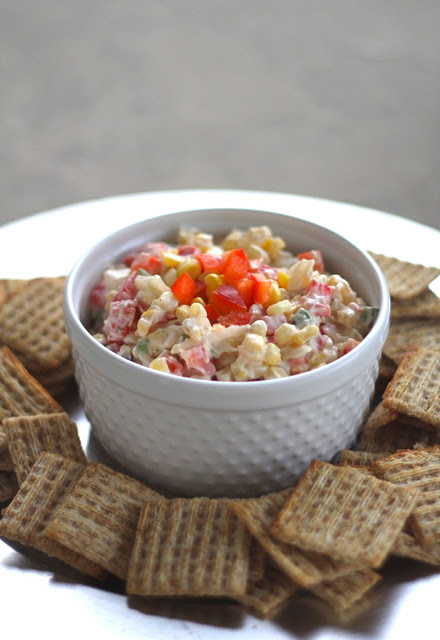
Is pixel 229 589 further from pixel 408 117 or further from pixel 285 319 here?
pixel 408 117

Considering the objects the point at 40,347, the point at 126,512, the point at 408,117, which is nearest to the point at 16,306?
the point at 40,347

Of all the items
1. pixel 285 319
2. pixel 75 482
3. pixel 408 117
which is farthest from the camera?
pixel 408 117

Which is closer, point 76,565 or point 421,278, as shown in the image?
point 76,565

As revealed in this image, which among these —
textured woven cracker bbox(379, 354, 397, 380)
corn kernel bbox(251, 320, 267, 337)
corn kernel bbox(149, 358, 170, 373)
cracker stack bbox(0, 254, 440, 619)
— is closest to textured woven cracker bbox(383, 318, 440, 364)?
textured woven cracker bbox(379, 354, 397, 380)

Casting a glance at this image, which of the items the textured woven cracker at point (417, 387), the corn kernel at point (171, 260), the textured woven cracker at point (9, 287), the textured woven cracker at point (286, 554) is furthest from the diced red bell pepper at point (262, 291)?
the textured woven cracker at point (9, 287)

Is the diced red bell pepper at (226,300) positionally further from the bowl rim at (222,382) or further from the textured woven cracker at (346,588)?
the textured woven cracker at (346,588)

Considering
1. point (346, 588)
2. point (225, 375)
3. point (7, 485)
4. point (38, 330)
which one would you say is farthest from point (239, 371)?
point (38, 330)

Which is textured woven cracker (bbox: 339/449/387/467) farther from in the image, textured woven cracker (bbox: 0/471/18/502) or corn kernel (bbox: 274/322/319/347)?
textured woven cracker (bbox: 0/471/18/502)
